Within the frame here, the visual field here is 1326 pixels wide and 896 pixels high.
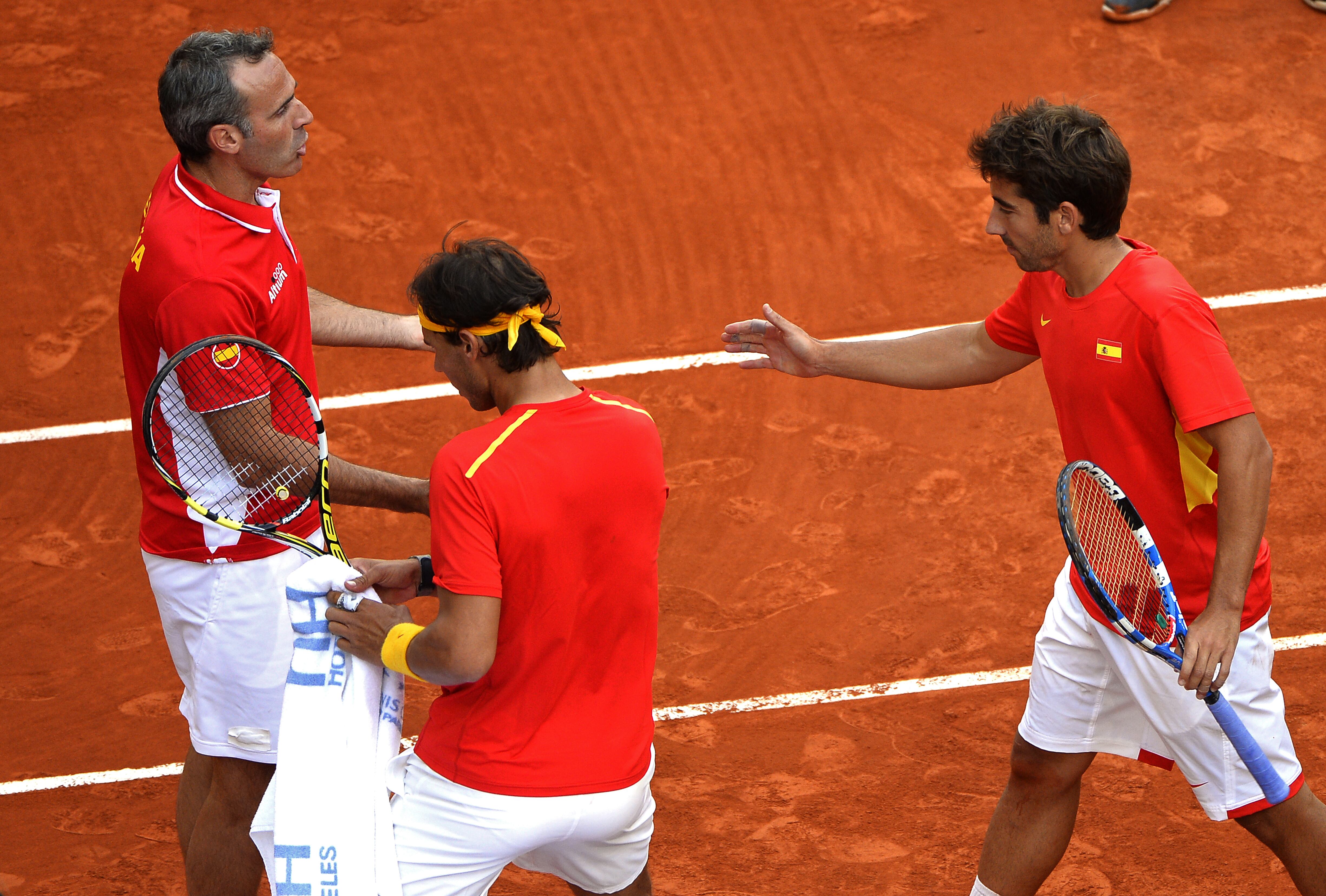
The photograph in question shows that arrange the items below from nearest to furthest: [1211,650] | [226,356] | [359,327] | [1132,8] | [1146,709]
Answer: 1. [1211,650]
2. [226,356]
3. [1146,709]
4. [359,327]
5. [1132,8]

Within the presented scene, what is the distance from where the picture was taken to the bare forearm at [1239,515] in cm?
334

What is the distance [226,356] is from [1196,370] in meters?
2.43

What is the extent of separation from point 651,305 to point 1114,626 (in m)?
4.84

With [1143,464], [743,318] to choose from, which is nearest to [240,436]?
[1143,464]

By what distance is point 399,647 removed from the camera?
3.12 metres

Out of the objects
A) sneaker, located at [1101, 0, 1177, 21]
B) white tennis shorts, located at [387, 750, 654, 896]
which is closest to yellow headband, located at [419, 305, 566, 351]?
white tennis shorts, located at [387, 750, 654, 896]

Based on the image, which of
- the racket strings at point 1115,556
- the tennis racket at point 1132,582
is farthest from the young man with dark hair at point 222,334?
the racket strings at point 1115,556

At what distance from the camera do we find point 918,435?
6949mm

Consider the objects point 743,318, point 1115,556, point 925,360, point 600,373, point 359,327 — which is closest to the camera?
point 1115,556

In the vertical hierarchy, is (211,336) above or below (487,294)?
below

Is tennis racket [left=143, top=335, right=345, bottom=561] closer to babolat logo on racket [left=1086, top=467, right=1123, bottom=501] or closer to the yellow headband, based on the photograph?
the yellow headband

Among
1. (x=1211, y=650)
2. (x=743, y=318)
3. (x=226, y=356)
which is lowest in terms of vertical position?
(x=743, y=318)

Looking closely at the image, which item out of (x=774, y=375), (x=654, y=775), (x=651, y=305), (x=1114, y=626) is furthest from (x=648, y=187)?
(x=1114, y=626)

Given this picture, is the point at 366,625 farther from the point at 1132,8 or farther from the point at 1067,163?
the point at 1132,8
